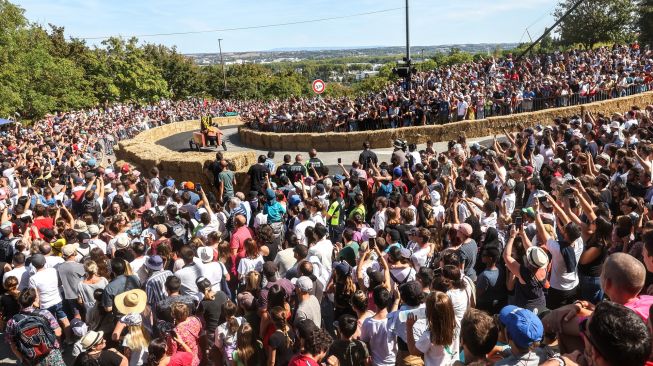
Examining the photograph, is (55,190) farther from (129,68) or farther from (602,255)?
(129,68)

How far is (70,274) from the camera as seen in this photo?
6992 millimetres

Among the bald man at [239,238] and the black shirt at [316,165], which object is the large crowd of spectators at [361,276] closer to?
the bald man at [239,238]

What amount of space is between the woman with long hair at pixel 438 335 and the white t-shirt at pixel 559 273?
67.0 inches

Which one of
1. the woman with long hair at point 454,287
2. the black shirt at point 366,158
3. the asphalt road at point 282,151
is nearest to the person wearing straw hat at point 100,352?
the woman with long hair at point 454,287

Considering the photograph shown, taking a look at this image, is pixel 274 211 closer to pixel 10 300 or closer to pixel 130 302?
pixel 130 302

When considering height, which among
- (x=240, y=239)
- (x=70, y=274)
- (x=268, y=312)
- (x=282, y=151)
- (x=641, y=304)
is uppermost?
(x=641, y=304)

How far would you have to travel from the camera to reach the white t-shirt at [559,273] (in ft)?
17.8

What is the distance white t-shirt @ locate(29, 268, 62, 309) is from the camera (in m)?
6.84

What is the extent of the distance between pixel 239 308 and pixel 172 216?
3.86 metres

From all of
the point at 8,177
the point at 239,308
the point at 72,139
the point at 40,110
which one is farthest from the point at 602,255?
the point at 40,110

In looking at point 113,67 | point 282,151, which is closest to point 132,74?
point 113,67

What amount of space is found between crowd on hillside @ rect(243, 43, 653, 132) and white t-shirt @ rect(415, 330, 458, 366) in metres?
21.0

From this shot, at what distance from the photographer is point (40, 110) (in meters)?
37.3

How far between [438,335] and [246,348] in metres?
1.84
